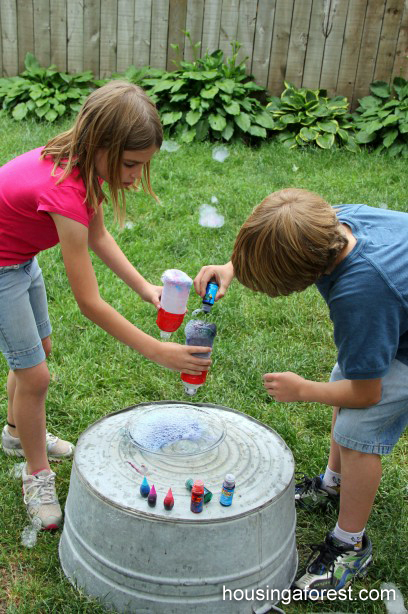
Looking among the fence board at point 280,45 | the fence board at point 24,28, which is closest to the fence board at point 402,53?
the fence board at point 280,45

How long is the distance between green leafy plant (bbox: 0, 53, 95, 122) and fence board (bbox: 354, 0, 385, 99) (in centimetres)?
267

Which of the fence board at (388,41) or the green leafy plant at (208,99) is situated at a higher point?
the fence board at (388,41)

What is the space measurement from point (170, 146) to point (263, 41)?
162 centimetres

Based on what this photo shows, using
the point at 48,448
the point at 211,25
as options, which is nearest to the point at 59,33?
the point at 211,25

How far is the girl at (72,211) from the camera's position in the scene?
6.03 ft

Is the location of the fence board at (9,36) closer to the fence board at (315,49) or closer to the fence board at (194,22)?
the fence board at (194,22)

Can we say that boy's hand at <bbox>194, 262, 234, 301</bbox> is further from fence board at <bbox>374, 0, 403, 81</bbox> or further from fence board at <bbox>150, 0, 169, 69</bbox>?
fence board at <bbox>374, 0, 403, 81</bbox>

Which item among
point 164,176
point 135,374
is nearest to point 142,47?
point 164,176

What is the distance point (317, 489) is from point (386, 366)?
2.72 feet

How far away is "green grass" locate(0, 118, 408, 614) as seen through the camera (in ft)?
6.88

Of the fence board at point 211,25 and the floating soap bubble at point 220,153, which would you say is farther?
the fence board at point 211,25

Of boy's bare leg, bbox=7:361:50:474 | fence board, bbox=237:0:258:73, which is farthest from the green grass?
fence board, bbox=237:0:258:73

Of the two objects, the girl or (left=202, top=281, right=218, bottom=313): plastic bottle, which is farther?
(left=202, top=281, right=218, bottom=313): plastic bottle

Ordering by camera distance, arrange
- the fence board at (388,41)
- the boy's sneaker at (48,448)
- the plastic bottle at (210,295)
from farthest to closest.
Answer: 1. the fence board at (388,41)
2. the boy's sneaker at (48,448)
3. the plastic bottle at (210,295)
